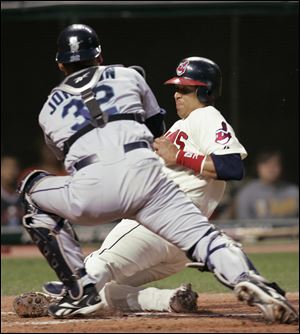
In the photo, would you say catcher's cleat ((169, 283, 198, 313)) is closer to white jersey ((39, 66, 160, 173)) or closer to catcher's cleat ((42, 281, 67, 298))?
catcher's cleat ((42, 281, 67, 298))

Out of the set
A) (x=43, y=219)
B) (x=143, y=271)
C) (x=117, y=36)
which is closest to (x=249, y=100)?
(x=117, y=36)

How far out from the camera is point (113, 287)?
586 cm

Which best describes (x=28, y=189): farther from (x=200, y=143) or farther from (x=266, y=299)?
(x=266, y=299)

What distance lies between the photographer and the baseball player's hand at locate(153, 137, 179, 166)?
570 centimetres

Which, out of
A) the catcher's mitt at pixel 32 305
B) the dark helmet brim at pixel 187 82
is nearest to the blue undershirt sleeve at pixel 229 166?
the dark helmet brim at pixel 187 82

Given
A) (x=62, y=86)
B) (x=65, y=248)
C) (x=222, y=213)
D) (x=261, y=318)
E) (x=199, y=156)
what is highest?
(x=62, y=86)

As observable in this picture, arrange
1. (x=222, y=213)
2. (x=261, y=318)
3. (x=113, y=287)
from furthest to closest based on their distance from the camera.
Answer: (x=222, y=213) → (x=113, y=287) → (x=261, y=318)

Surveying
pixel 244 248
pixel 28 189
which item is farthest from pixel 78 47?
pixel 244 248

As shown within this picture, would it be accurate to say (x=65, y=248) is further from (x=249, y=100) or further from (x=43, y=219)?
(x=249, y=100)

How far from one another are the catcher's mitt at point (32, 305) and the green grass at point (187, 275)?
2242mm

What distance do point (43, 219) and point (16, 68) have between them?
28.2 feet

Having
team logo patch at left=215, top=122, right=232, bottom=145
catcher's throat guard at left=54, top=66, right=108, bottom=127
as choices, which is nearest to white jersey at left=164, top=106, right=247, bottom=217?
team logo patch at left=215, top=122, right=232, bottom=145

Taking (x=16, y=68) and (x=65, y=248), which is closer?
(x=65, y=248)

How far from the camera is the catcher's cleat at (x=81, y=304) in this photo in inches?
201
